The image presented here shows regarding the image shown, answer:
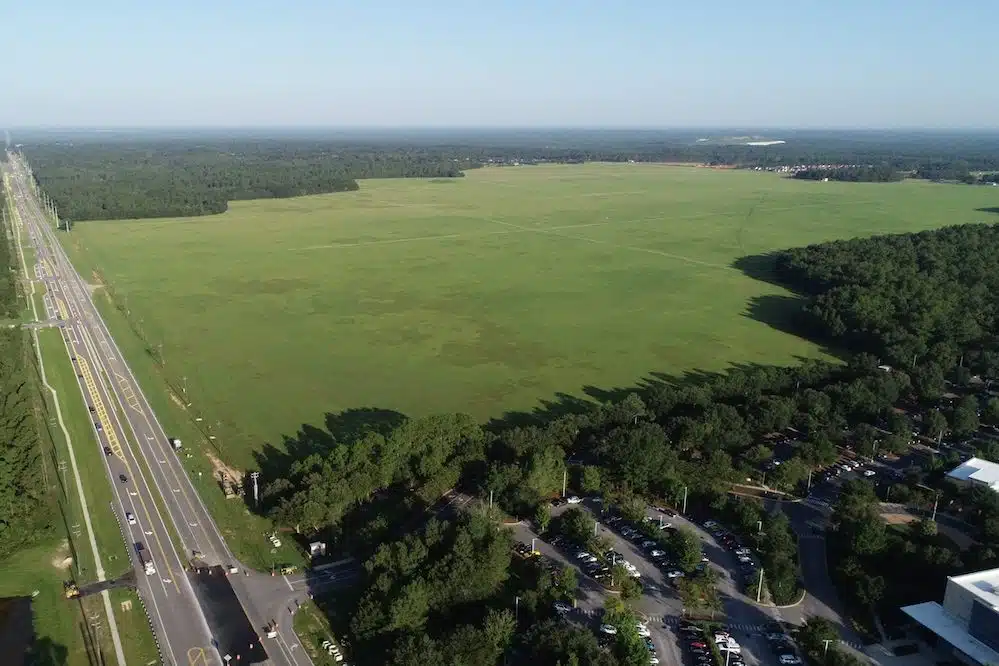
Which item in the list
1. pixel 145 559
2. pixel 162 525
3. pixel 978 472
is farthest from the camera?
pixel 978 472

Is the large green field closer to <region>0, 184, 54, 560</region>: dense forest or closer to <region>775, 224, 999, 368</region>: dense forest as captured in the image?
<region>775, 224, 999, 368</region>: dense forest

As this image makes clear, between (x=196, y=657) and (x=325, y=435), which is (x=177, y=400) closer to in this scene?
(x=325, y=435)

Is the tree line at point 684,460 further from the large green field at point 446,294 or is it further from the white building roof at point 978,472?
the large green field at point 446,294

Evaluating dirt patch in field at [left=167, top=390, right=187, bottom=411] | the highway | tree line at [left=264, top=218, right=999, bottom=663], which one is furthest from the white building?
dirt patch in field at [left=167, top=390, right=187, bottom=411]

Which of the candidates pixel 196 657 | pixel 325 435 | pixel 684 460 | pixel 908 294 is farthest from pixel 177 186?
pixel 196 657

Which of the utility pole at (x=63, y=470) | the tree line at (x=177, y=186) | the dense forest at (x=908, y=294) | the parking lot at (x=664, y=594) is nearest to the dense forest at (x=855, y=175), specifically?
the tree line at (x=177, y=186)

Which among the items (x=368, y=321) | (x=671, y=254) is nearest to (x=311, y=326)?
(x=368, y=321)
